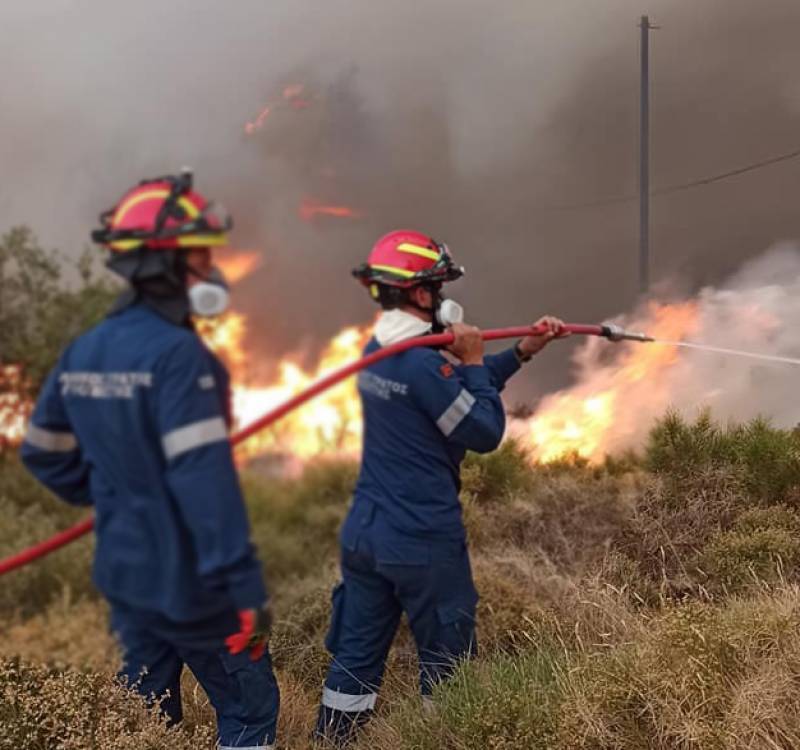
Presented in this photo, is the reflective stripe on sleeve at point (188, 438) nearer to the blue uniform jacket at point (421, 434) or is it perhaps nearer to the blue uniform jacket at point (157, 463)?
the blue uniform jacket at point (157, 463)

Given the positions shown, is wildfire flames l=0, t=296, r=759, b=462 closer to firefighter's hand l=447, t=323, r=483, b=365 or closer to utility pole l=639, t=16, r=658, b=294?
utility pole l=639, t=16, r=658, b=294

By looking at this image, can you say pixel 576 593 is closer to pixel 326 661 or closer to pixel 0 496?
pixel 326 661

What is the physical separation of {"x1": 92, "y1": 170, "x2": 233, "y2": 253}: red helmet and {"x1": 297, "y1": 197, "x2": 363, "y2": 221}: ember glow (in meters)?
2.71

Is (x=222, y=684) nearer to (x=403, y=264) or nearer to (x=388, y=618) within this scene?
(x=388, y=618)

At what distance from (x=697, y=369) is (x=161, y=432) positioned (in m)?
3.61

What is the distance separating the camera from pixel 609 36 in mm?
5707

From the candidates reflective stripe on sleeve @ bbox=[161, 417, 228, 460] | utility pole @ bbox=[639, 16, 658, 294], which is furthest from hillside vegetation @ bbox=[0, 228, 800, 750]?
reflective stripe on sleeve @ bbox=[161, 417, 228, 460]

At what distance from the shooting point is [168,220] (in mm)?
2658

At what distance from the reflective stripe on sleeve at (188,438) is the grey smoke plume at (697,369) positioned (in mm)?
3378

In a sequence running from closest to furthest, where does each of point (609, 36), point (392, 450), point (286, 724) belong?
point (392, 450)
point (286, 724)
point (609, 36)

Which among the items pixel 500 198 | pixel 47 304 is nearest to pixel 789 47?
pixel 500 198

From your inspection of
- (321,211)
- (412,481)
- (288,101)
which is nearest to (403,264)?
(412,481)

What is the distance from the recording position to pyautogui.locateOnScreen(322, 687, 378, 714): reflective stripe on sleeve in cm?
420

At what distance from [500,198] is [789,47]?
187 cm
